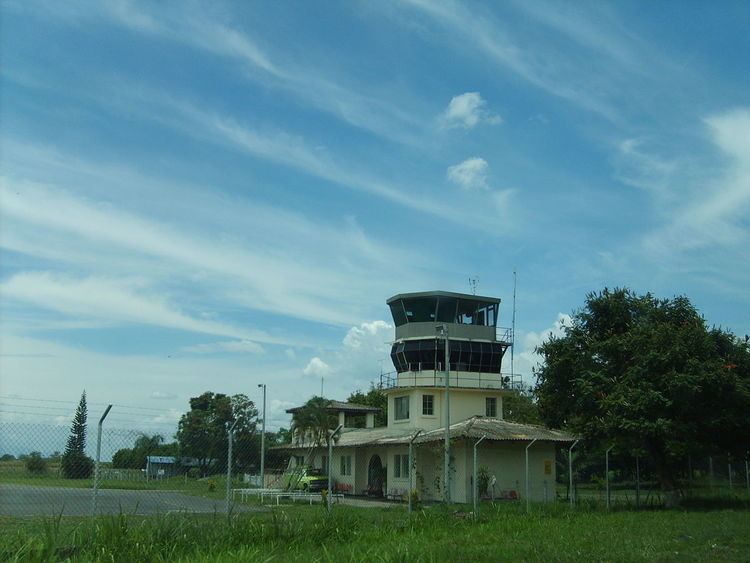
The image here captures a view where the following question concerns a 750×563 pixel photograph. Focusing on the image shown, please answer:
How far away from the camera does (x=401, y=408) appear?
46.7 meters

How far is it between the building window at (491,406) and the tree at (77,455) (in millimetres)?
34550

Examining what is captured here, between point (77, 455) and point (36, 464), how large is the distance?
78cm

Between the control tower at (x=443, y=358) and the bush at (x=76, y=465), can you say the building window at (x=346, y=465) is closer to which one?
the control tower at (x=443, y=358)

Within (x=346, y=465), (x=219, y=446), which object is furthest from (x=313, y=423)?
(x=219, y=446)

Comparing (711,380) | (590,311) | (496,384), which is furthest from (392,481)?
(711,380)

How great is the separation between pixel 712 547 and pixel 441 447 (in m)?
25.0

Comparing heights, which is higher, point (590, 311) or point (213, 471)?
point (590, 311)

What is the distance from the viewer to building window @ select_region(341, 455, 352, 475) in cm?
4888

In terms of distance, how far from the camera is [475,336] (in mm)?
47438

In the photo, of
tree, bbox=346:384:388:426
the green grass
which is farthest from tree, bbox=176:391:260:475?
tree, bbox=346:384:388:426

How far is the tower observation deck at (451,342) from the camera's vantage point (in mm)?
45969

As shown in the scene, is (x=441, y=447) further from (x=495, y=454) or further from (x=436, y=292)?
(x=436, y=292)

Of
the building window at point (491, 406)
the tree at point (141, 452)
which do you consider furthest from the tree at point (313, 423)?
the tree at point (141, 452)

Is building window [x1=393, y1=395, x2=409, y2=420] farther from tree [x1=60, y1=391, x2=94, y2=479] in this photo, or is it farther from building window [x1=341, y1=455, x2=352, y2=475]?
tree [x1=60, y1=391, x2=94, y2=479]
